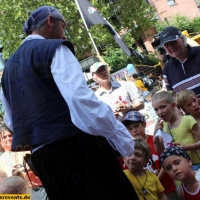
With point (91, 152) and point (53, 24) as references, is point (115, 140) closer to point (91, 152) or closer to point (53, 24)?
point (91, 152)

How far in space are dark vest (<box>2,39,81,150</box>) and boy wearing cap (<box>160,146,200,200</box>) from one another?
1.04 meters

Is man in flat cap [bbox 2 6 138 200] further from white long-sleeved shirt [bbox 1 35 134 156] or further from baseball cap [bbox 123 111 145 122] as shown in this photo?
baseball cap [bbox 123 111 145 122]

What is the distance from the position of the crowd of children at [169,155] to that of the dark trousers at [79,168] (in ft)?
2.49

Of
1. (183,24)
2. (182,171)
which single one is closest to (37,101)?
(182,171)

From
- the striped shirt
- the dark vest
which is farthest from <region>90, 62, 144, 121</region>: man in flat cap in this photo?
the dark vest

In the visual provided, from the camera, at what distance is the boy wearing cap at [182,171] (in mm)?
2633

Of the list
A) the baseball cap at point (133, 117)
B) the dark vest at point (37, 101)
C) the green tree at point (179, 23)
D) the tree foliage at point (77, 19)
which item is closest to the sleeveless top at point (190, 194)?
the baseball cap at point (133, 117)

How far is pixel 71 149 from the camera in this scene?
6.27 feet

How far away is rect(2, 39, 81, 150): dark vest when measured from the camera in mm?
1896

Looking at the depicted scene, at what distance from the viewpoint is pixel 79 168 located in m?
1.93

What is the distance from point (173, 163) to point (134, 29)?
24.5m

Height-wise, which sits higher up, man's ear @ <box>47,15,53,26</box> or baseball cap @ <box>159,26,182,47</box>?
man's ear @ <box>47,15,53,26</box>

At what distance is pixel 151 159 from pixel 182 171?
0.42 meters

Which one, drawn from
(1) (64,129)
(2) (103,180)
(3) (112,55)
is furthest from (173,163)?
(3) (112,55)
